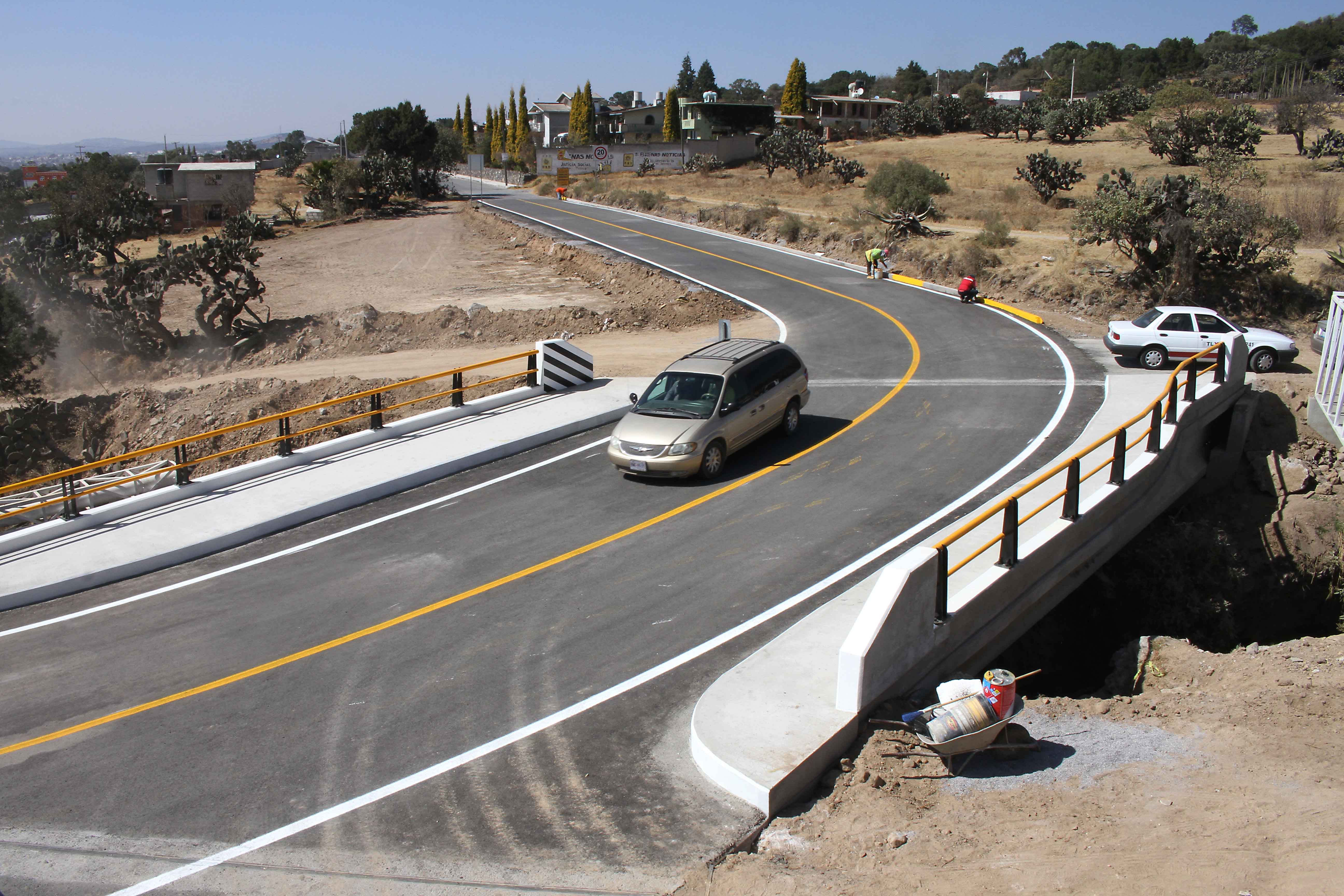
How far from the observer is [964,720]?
7.66 meters

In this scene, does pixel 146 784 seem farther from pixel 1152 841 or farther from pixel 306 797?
pixel 1152 841

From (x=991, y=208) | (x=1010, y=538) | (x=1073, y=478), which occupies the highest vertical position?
(x=991, y=208)

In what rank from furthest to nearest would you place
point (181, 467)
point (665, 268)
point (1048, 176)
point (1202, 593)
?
point (1048, 176)
point (665, 268)
point (181, 467)
point (1202, 593)

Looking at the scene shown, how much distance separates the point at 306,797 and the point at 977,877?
5104mm

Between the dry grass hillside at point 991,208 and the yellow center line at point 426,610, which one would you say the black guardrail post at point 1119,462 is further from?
the dry grass hillside at point 991,208

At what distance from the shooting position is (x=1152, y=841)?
6.42 m

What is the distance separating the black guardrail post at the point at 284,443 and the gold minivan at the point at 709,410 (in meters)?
5.47

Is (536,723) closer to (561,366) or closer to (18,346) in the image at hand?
(561,366)

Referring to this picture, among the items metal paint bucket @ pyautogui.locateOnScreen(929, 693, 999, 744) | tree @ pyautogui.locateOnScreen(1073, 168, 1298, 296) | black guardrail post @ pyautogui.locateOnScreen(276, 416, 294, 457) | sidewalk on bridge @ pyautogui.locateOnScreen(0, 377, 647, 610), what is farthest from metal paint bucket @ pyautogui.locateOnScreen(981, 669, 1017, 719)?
tree @ pyautogui.locateOnScreen(1073, 168, 1298, 296)

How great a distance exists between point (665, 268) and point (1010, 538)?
1154 inches

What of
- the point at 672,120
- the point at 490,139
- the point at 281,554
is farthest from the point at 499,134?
the point at 281,554

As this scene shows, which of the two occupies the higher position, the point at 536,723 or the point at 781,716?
the point at 781,716

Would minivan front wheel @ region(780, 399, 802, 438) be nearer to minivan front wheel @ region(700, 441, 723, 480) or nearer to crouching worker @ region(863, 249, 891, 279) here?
minivan front wheel @ region(700, 441, 723, 480)

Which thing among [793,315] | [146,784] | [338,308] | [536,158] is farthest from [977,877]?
[536,158]
